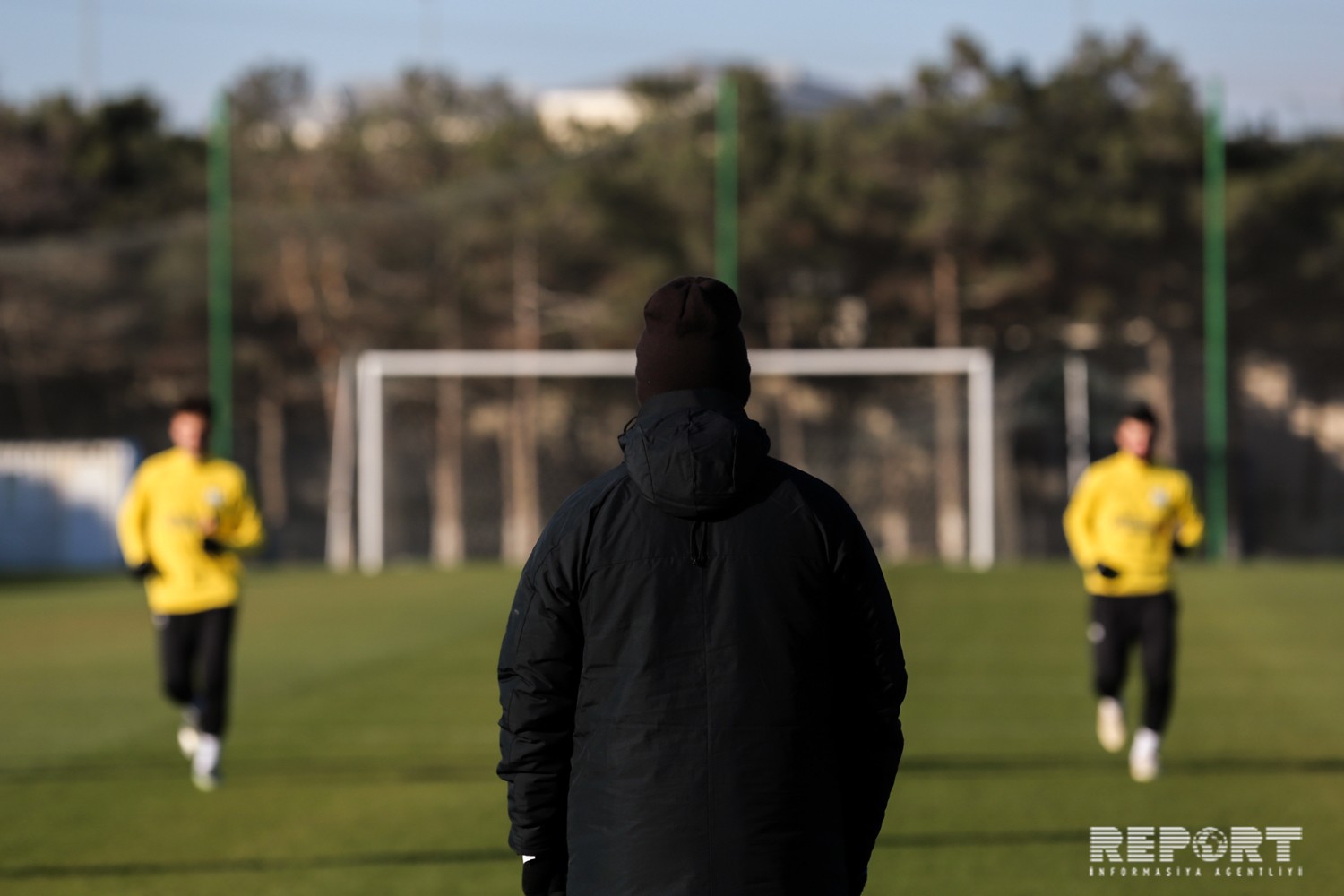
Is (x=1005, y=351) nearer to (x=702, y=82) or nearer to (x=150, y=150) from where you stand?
(x=702, y=82)

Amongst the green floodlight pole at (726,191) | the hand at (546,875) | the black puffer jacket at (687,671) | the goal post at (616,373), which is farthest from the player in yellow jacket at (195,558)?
the green floodlight pole at (726,191)

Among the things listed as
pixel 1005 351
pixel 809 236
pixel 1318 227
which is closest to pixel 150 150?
pixel 809 236

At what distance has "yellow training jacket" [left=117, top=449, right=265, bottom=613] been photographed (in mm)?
9023

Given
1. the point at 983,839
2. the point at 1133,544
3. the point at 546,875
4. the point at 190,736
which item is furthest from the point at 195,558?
the point at 546,875

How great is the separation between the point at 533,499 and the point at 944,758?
1792 cm

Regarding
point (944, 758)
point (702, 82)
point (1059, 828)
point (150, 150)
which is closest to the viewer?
point (1059, 828)

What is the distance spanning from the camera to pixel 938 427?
26.7m

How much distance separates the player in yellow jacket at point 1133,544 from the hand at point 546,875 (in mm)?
6373

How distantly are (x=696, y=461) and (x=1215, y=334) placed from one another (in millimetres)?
24228

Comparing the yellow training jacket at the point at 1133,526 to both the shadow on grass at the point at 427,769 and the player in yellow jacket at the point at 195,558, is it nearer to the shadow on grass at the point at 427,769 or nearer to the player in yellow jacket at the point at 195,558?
the shadow on grass at the point at 427,769

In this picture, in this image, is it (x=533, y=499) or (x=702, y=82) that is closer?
(x=533, y=499)

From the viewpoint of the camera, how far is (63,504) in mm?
27031

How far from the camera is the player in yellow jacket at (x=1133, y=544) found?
9.39 m

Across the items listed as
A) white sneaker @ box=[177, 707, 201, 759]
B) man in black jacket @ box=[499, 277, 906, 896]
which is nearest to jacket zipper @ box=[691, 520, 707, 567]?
man in black jacket @ box=[499, 277, 906, 896]
